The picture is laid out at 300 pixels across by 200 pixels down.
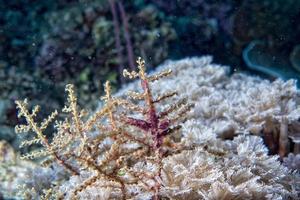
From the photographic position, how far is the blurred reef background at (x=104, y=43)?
5945mm

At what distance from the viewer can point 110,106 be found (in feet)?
6.16

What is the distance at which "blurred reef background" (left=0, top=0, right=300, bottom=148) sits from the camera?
595 centimetres

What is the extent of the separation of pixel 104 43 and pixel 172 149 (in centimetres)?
428

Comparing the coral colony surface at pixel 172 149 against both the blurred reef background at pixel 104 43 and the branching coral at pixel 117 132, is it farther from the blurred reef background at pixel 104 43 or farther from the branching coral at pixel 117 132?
the blurred reef background at pixel 104 43

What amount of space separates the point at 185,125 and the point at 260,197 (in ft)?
2.88

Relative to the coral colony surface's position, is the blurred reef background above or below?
above

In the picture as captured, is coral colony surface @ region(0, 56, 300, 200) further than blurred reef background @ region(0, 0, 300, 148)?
No

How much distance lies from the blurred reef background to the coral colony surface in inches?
93.0

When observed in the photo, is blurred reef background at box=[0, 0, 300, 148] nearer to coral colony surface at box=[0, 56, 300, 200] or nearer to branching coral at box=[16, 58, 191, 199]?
coral colony surface at box=[0, 56, 300, 200]

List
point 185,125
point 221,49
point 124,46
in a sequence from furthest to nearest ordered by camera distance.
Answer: point 221,49
point 124,46
point 185,125

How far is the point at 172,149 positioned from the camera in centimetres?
215

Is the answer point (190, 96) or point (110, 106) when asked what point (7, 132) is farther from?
point (110, 106)

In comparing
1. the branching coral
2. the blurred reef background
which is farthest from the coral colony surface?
the blurred reef background

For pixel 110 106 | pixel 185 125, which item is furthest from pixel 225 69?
pixel 110 106
